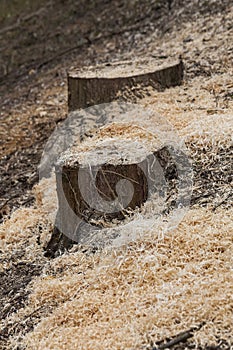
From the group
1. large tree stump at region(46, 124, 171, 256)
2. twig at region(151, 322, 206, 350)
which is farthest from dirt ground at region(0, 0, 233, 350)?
large tree stump at region(46, 124, 171, 256)

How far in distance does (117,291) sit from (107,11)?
7.73 meters

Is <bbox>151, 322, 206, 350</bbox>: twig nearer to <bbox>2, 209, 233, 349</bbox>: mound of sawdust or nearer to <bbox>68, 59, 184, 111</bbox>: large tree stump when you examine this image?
<bbox>2, 209, 233, 349</bbox>: mound of sawdust

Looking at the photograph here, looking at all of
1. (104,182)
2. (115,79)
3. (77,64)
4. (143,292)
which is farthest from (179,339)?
(77,64)

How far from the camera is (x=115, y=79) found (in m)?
6.85

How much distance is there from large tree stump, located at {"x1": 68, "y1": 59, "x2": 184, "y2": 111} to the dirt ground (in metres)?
0.20

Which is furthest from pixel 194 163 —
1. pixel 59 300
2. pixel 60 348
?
pixel 60 348

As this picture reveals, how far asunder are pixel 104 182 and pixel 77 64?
508cm

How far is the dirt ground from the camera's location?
16.4 ft

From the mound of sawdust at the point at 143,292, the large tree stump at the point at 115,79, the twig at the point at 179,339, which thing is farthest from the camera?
the large tree stump at the point at 115,79

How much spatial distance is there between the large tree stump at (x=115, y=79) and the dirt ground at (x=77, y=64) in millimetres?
196

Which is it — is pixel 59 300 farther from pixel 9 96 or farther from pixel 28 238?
pixel 9 96

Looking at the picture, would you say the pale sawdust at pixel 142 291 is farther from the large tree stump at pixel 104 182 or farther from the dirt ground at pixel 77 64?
the large tree stump at pixel 104 182

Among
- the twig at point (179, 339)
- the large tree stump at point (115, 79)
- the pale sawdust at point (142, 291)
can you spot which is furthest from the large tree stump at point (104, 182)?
the large tree stump at point (115, 79)

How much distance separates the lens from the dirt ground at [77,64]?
4.99 metres
